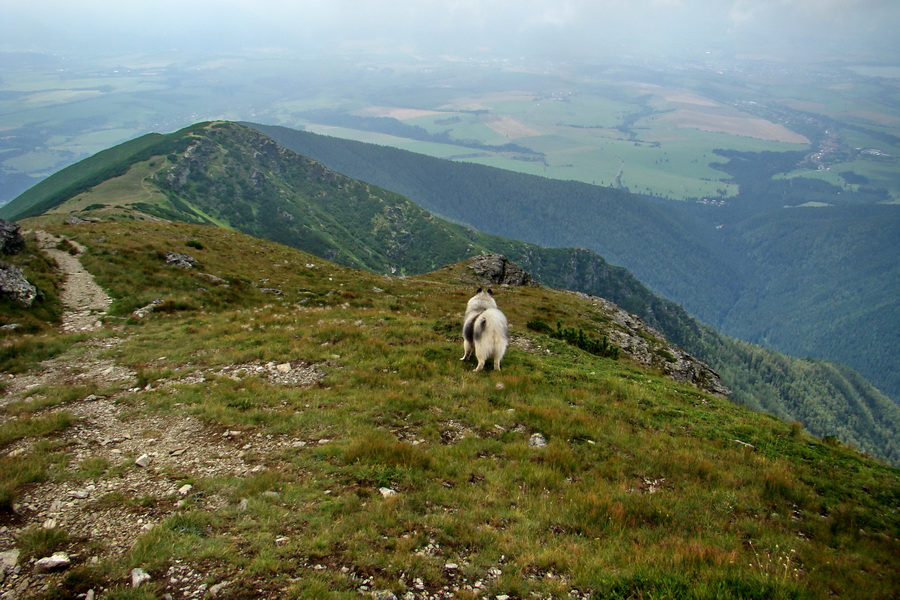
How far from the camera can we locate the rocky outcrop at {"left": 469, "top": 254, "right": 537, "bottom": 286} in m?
58.9

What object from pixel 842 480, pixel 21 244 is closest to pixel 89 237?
pixel 21 244

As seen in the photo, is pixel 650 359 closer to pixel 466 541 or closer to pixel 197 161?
pixel 466 541

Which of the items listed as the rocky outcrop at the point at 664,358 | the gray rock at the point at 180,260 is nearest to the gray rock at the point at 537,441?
the rocky outcrop at the point at 664,358

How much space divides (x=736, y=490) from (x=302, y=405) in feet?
38.3

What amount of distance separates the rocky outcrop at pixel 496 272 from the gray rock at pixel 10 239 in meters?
43.3

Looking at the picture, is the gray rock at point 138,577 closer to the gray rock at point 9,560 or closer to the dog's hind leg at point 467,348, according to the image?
the gray rock at point 9,560

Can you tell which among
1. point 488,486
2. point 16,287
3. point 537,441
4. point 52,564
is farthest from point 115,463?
point 16,287

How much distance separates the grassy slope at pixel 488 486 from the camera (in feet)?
21.6

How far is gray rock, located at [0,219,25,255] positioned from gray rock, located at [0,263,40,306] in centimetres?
639

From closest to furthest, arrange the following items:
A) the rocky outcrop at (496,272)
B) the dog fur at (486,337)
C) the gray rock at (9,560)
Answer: the gray rock at (9,560)
the dog fur at (486,337)
the rocky outcrop at (496,272)

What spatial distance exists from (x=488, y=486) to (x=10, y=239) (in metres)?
36.0

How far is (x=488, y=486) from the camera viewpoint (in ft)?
30.7

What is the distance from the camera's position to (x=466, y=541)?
752cm

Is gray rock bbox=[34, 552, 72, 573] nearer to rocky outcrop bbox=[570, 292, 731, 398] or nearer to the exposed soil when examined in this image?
the exposed soil
